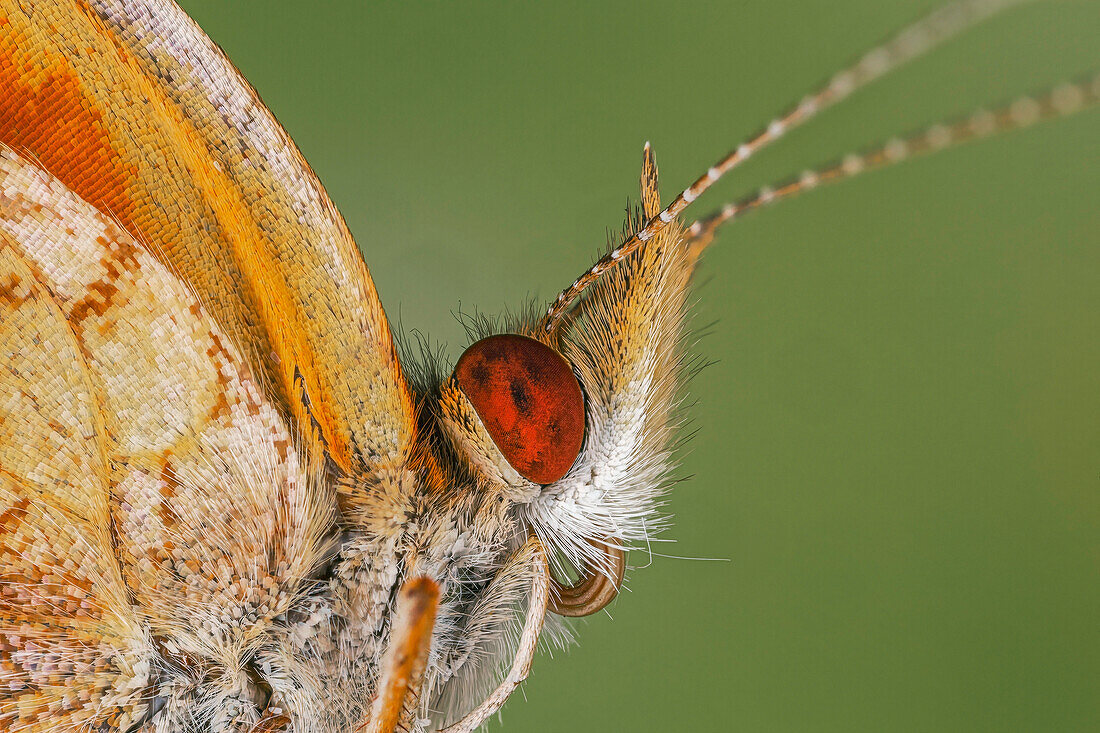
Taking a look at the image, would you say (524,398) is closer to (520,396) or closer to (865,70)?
(520,396)

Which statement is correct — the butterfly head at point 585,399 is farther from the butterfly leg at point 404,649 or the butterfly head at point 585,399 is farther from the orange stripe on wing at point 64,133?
the orange stripe on wing at point 64,133

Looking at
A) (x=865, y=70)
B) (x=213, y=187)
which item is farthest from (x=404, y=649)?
(x=865, y=70)

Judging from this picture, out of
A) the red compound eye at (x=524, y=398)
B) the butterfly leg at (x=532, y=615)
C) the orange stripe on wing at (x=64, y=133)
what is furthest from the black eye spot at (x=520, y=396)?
the orange stripe on wing at (x=64, y=133)

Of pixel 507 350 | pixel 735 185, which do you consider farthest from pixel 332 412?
A: pixel 735 185

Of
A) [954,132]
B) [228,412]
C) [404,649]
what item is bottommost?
[404,649]

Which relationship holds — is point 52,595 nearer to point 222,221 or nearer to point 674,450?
point 222,221

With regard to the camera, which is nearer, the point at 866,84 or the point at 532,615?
the point at 866,84

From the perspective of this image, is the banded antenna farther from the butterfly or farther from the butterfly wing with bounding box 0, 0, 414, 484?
the butterfly wing with bounding box 0, 0, 414, 484
